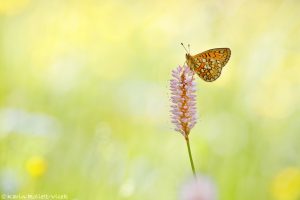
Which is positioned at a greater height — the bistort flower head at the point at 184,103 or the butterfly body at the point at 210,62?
the butterfly body at the point at 210,62

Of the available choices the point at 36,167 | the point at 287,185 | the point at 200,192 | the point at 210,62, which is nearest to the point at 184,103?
the point at 200,192

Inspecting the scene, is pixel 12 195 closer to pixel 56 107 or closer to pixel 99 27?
pixel 56 107

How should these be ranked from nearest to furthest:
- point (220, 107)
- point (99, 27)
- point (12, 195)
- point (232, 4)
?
point (12, 195), point (220, 107), point (232, 4), point (99, 27)

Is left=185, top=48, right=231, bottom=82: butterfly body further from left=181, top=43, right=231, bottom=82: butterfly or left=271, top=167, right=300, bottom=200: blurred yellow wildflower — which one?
left=271, top=167, right=300, bottom=200: blurred yellow wildflower

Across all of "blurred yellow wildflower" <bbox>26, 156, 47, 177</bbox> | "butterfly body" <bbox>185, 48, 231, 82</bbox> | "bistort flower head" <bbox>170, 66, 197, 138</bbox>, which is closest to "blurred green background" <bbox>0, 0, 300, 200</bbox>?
"blurred yellow wildflower" <bbox>26, 156, 47, 177</bbox>

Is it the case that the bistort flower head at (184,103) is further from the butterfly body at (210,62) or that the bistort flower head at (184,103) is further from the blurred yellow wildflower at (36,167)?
the blurred yellow wildflower at (36,167)

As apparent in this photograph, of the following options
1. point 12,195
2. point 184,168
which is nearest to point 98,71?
point 184,168

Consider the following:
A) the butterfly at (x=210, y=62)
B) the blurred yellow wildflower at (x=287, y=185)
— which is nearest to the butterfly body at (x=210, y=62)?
the butterfly at (x=210, y=62)
